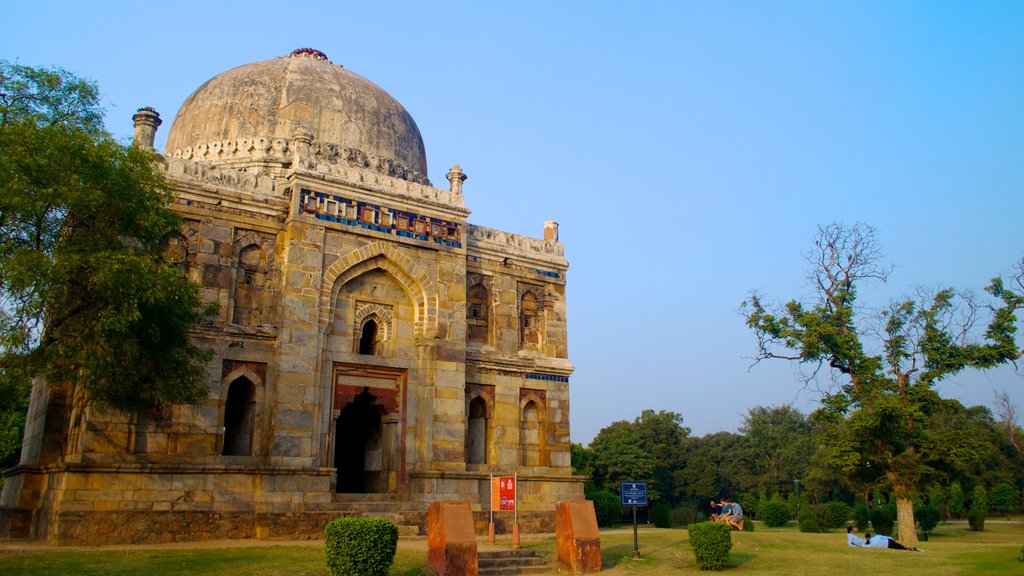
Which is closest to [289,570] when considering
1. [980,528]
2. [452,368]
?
[452,368]

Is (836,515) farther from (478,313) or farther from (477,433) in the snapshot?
(478,313)

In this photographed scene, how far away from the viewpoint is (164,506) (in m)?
16.4

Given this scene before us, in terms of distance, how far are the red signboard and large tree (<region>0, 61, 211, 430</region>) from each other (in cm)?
663

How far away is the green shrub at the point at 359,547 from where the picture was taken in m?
11.6

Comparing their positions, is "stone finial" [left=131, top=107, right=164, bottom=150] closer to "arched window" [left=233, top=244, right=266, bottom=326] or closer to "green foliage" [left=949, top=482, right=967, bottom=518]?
"arched window" [left=233, top=244, right=266, bottom=326]

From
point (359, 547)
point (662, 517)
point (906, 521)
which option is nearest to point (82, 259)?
point (359, 547)

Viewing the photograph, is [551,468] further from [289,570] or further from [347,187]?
[289,570]

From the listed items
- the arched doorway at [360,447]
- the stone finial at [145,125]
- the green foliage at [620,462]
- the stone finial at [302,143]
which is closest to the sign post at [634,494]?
the arched doorway at [360,447]

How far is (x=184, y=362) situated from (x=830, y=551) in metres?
13.2

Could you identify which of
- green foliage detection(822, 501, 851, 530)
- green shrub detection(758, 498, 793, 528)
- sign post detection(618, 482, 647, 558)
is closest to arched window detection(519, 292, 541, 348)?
sign post detection(618, 482, 647, 558)

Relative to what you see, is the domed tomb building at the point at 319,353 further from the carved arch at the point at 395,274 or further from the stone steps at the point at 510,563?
the stone steps at the point at 510,563

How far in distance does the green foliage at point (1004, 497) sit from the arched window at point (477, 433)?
39.1m

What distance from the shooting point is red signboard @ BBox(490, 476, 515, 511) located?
16812 mm

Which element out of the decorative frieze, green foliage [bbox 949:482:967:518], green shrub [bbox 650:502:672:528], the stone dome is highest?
the stone dome
